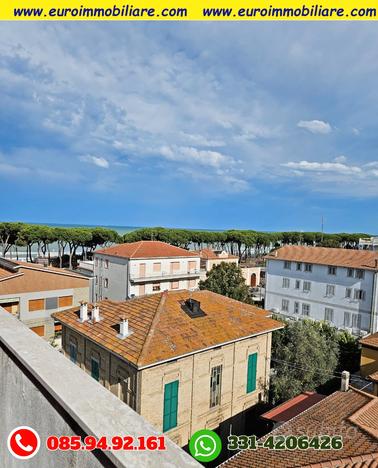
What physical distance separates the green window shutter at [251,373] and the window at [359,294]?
1693cm

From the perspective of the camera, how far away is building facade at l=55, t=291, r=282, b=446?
38.1ft

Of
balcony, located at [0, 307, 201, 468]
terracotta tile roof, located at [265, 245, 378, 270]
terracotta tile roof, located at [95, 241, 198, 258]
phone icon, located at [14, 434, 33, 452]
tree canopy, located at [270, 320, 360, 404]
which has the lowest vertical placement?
tree canopy, located at [270, 320, 360, 404]

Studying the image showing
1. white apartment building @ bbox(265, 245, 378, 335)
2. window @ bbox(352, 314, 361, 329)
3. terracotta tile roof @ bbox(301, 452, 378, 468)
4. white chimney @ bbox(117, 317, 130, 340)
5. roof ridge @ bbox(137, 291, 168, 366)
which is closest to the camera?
terracotta tile roof @ bbox(301, 452, 378, 468)

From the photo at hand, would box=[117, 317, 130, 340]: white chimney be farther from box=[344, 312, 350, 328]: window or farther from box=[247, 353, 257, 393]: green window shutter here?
box=[344, 312, 350, 328]: window

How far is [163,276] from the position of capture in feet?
116

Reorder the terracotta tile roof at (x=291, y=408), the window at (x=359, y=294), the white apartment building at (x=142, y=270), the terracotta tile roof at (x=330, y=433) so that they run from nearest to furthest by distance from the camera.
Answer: the terracotta tile roof at (x=330, y=433) → the terracotta tile roof at (x=291, y=408) → the window at (x=359, y=294) → the white apartment building at (x=142, y=270)

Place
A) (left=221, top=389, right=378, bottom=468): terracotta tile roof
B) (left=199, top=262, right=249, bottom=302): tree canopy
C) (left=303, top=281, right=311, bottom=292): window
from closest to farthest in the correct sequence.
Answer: (left=221, top=389, right=378, bottom=468): terracotta tile roof, (left=199, top=262, right=249, bottom=302): tree canopy, (left=303, top=281, right=311, bottom=292): window

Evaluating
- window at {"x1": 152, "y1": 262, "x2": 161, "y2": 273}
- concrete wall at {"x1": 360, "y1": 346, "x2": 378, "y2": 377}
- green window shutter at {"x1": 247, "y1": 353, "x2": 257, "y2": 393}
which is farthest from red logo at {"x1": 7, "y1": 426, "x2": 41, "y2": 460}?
window at {"x1": 152, "y1": 262, "x2": 161, "y2": 273}

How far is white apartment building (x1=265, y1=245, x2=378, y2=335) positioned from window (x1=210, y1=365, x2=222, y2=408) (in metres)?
19.2

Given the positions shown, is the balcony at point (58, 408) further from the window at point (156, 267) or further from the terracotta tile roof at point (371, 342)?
the window at point (156, 267)

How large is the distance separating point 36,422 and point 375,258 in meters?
31.1

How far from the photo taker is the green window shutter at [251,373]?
48.9 feet

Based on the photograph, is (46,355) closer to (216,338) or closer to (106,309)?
(216,338)

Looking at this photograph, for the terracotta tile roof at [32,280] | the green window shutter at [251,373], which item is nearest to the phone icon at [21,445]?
the green window shutter at [251,373]
